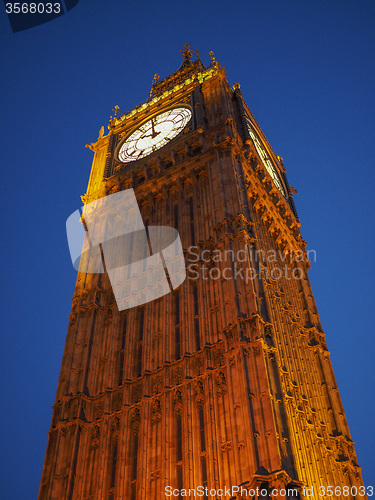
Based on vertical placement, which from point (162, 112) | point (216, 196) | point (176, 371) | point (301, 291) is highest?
point (162, 112)

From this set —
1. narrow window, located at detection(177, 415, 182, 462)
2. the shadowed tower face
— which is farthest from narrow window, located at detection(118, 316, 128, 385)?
narrow window, located at detection(177, 415, 182, 462)

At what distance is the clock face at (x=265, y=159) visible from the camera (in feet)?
179

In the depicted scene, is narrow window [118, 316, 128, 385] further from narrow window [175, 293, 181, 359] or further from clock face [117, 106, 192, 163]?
clock face [117, 106, 192, 163]

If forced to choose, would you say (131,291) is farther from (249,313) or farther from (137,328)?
(249,313)

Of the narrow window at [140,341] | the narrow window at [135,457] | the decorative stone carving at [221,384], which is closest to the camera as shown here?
the narrow window at [135,457]

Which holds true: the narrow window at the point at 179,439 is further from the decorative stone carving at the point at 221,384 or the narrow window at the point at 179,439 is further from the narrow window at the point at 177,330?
the narrow window at the point at 177,330

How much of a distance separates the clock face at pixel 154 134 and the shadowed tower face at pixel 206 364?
2288mm

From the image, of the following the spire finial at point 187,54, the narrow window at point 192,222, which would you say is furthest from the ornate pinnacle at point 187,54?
the narrow window at point 192,222

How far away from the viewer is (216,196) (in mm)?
42375

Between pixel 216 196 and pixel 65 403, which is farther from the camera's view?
pixel 216 196

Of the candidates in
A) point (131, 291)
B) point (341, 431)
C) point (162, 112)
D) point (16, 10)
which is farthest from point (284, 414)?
point (162, 112)

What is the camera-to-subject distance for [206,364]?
103 feet

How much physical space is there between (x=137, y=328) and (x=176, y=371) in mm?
5986

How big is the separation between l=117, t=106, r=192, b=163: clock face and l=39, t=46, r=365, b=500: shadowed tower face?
2288mm
